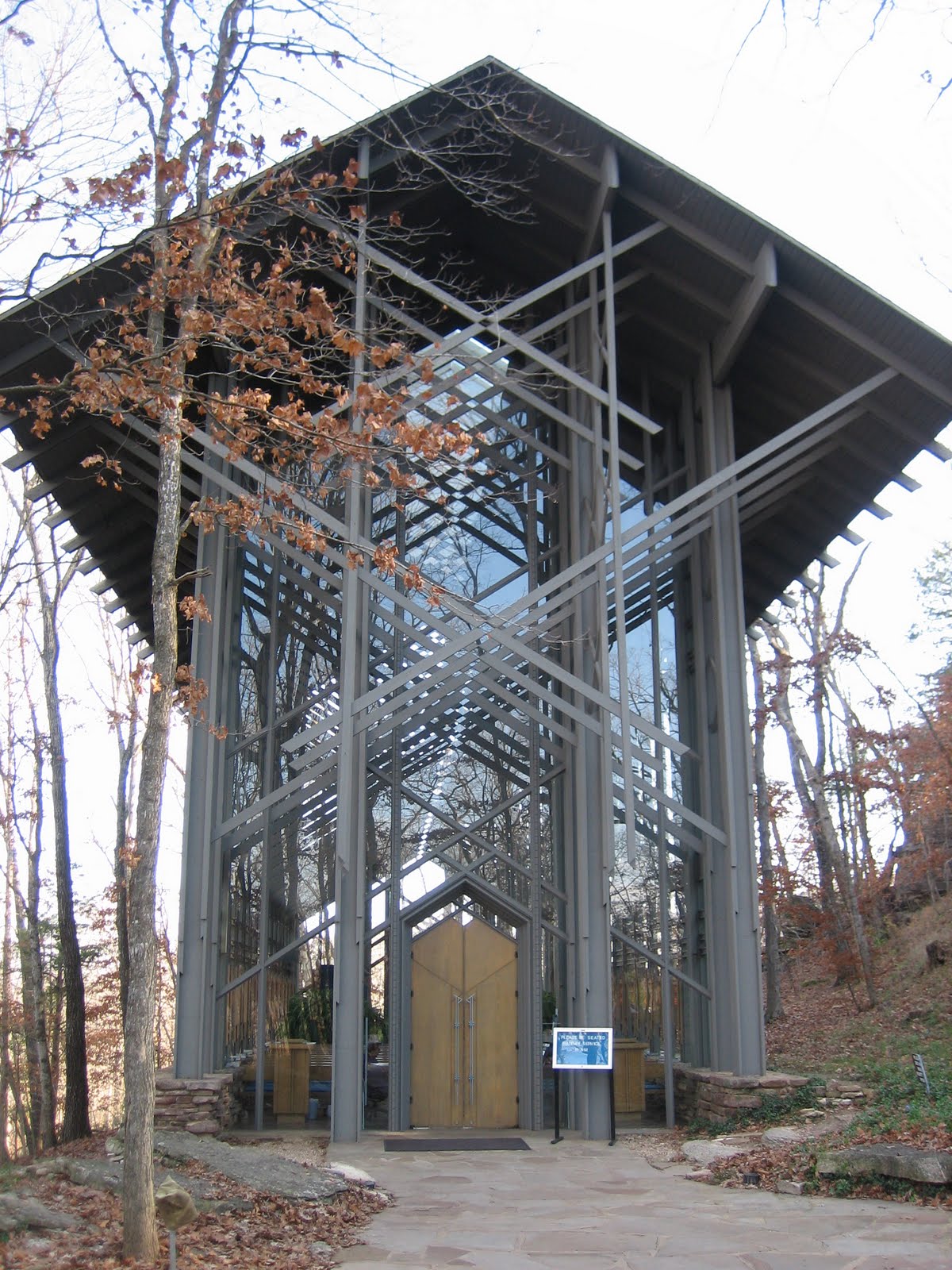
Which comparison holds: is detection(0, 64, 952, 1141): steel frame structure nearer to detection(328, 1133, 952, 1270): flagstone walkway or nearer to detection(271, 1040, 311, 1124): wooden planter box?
detection(271, 1040, 311, 1124): wooden planter box

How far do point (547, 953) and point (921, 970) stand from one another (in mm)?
10781

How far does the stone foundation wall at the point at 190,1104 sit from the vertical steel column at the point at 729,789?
4942mm

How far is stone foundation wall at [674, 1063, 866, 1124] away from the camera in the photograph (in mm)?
11414

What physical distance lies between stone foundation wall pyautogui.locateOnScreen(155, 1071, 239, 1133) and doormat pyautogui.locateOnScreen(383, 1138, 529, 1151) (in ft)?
5.35

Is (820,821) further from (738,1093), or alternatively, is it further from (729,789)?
(738,1093)

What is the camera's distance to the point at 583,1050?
36.7 ft

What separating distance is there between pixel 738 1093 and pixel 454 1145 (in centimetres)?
272

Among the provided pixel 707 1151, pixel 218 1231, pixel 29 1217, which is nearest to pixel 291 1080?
pixel 707 1151

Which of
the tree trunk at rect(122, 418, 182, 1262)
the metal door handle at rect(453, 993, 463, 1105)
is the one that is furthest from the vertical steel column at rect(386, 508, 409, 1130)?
the tree trunk at rect(122, 418, 182, 1262)

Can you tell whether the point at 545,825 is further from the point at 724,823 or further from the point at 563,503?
the point at 563,503

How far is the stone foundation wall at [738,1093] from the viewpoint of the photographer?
1141 centimetres

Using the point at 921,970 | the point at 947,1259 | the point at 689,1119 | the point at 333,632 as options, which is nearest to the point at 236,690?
the point at 333,632

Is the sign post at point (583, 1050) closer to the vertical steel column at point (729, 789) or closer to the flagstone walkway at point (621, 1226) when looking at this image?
the flagstone walkway at point (621, 1226)

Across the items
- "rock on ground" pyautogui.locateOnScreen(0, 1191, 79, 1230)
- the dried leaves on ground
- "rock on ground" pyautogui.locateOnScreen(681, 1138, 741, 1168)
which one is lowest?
"rock on ground" pyautogui.locateOnScreen(681, 1138, 741, 1168)
